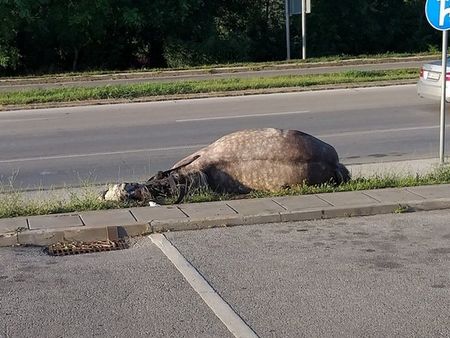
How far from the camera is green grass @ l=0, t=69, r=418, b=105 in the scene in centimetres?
2039

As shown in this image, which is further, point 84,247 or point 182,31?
point 182,31

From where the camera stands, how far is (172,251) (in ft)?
22.0

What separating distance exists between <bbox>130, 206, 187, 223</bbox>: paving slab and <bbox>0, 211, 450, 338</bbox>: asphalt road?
0.36 m

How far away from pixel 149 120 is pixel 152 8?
829 inches

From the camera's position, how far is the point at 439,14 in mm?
9312

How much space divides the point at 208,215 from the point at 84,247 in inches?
51.9

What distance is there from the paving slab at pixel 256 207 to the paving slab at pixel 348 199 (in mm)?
602

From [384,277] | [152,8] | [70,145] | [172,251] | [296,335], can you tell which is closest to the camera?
[296,335]

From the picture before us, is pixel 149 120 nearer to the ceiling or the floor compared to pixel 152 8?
nearer to the floor

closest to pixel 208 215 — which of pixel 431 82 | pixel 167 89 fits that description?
pixel 431 82

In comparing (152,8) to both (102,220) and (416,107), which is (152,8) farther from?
(102,220)

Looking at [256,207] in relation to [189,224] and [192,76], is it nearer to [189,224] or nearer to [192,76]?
[189,224]

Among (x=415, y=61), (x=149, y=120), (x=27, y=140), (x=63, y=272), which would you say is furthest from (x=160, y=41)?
(x=63, y=272)

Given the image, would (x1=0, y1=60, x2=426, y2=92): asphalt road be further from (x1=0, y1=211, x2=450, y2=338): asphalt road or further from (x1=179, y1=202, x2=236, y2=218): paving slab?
(x1=0, y1=211, x2=450, y2=338): asphalt road
